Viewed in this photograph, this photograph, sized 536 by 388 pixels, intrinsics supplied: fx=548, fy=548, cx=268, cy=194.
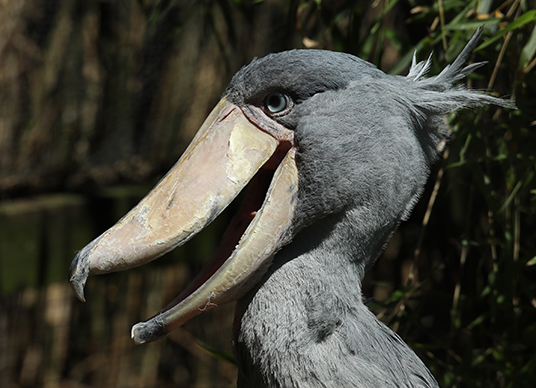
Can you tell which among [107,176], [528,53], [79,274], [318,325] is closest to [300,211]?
[318,325]

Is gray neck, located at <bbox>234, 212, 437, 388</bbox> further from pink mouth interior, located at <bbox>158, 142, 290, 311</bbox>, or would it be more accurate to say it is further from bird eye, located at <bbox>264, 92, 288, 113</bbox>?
bird eye, located at <bbox>264, 92, 288, 113</bbox>

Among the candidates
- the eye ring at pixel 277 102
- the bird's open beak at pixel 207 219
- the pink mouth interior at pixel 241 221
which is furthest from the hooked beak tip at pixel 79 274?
the eye ring at pixel 277 102

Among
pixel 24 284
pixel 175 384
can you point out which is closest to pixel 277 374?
pixel 24 284

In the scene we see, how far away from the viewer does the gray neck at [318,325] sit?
93 centimetres

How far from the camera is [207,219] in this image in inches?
36.8

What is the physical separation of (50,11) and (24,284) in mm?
1339

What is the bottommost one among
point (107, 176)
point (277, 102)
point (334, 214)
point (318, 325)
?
point (107, 176)

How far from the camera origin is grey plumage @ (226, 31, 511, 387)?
0.94 meters

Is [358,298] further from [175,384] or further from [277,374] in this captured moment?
[175,384]

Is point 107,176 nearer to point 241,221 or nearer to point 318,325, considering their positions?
point 241,221

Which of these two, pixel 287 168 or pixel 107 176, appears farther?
pixel 107 176

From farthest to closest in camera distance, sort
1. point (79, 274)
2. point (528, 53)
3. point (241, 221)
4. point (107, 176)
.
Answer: point (107, 176) < point (528, 53) < point (241, 221) < point (79, 274)

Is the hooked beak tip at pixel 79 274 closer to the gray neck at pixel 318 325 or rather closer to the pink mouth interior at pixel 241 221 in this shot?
the pink mouth interior at pixel 241 221

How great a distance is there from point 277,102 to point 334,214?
0.23 m
